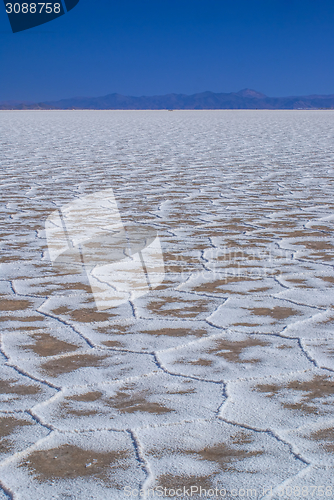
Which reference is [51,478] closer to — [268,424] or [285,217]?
[268,424]

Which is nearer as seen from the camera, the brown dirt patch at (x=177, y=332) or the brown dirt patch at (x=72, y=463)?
the brown dirt patch at (x=72, y=463)

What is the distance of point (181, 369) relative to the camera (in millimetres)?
1667

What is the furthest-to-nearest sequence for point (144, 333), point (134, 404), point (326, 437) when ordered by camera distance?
point (144, 333), point (134, 404), point (326, 437)

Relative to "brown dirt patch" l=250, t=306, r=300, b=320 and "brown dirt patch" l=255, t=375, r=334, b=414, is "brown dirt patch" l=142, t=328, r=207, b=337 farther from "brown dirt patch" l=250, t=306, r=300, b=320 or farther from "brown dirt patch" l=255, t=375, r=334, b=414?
"brown dirt patch" l=255, t=375, r=334, b=414

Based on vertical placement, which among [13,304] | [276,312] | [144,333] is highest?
[13,304]

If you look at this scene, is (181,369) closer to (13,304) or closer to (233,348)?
(233,348)

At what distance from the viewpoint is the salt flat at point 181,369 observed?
1.20 meters

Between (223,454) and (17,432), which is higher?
(17,432)

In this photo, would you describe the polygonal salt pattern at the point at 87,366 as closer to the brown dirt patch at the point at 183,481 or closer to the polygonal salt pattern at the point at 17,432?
the polygonal salt pattern at the point at 17,432

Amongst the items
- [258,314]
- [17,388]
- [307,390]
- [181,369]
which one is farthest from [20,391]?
[258,314]

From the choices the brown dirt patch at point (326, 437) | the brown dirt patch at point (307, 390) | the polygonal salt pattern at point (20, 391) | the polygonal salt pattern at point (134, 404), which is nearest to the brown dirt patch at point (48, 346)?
the polygonal salt pattern at point (20, 391)

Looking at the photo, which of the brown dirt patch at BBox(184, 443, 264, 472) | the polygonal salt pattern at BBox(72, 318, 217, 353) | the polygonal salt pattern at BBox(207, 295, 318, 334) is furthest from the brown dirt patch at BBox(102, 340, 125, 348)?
the brown dirt patch at BBox(184, 443, 264, 472)

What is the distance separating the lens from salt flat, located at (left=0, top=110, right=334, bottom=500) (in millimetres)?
1197

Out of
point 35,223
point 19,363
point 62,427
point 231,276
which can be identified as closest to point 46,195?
point 35,223
